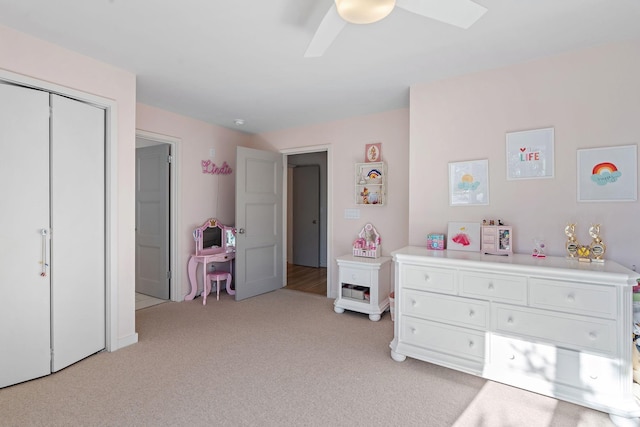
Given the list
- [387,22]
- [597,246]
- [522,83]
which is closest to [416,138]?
[522,83]

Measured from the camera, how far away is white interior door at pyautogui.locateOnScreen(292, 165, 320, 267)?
6.19 m

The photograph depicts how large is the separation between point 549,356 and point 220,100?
355 cm

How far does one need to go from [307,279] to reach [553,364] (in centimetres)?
367

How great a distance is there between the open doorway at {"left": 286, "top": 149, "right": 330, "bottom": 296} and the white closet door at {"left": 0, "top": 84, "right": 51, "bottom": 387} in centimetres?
400

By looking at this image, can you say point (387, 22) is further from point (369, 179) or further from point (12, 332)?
point (12, 332)

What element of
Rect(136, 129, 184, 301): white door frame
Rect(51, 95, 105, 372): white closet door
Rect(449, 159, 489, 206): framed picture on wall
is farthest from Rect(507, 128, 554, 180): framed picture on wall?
Rect(136, 129, 184, 301): white door frame

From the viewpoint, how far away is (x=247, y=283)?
13.2 feet

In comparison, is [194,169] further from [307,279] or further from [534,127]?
[534,127]

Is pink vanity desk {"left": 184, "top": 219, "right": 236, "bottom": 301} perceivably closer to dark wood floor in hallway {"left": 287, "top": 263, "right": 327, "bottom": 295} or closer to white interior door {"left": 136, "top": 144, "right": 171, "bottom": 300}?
white interior door {"left": 136, "top": 144, "right": 171, "bottom": 300}

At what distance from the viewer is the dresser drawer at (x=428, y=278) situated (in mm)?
2209

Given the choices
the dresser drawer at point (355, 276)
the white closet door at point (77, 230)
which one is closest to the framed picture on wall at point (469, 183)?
the dresser drawer at point (355, 276)

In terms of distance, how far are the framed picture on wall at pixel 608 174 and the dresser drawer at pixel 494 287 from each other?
88 centimetres

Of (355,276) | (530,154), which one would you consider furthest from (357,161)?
(530,154)

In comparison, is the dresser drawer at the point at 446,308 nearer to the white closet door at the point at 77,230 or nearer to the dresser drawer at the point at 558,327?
the dresser drawer at the point at 558,327
